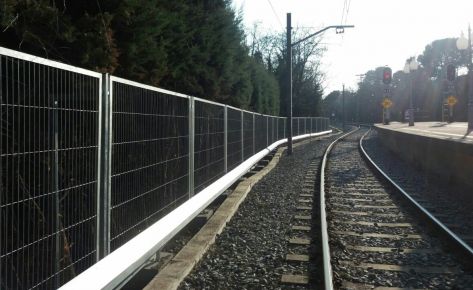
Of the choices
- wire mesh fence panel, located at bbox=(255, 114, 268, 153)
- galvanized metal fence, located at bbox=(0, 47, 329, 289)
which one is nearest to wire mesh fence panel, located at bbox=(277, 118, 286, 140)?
wire mesh fence panel, located at bbox=(255, 114, 268, 153)

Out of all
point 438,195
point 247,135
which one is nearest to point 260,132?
point 247,135

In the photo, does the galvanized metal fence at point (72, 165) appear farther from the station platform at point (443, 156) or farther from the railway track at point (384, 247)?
the station platform at point (443, 156)

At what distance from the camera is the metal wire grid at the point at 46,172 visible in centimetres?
332

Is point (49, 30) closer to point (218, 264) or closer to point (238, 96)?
point (218, 264)

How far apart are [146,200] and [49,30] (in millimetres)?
2371

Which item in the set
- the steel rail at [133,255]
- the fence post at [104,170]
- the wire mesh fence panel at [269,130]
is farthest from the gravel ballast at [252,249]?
the wire mesh fence panel at [269,130]

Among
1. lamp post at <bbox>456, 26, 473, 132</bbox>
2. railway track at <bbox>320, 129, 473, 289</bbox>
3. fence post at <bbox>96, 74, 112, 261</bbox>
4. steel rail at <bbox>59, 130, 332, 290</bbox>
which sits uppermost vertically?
lamp post at <bbox>456, 26, 473, 132</bbox>

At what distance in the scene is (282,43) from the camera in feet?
206

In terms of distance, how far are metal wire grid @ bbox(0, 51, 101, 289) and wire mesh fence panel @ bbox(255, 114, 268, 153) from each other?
1353 centimetres

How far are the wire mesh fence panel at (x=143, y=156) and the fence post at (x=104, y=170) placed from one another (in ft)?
0.62

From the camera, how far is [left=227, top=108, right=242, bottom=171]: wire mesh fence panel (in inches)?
460

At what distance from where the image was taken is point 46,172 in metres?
3.69

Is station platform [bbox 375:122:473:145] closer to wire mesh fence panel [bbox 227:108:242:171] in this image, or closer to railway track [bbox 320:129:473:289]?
railway track [bbox 320:129:473:289]

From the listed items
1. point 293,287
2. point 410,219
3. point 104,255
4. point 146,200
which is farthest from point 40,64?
point 410,219
